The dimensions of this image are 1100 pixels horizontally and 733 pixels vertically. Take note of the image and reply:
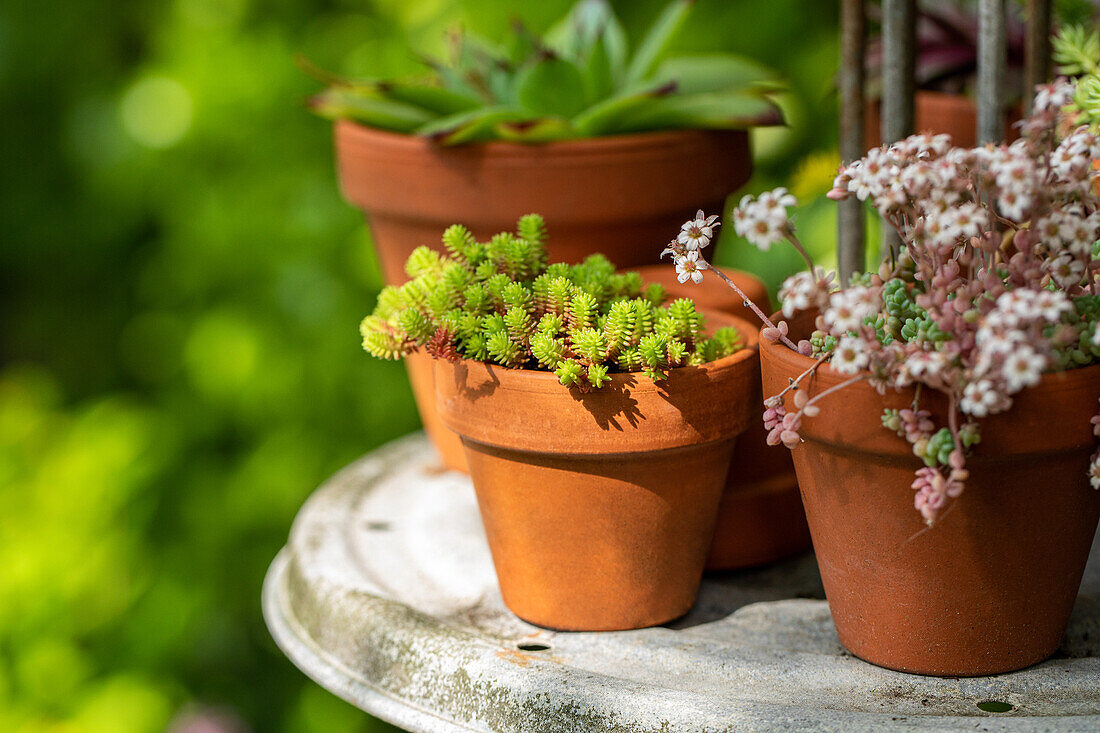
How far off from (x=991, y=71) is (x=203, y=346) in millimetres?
1436

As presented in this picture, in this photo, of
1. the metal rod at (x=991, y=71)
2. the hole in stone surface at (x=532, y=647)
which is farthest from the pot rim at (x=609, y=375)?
the metal rod at (x=991, y=71)

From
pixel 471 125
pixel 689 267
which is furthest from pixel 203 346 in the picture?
pixel 689 267

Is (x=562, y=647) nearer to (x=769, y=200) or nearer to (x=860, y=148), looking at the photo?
(x=769, y=200)

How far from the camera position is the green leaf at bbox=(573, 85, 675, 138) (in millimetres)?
1038

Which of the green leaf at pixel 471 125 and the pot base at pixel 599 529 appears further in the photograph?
the green leaf at pixel 471 125

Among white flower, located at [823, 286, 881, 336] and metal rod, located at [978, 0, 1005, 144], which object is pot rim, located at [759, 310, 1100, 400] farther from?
metal rod, located at [978, 0, 1005, 144]

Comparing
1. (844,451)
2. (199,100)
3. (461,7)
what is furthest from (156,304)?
(844,451)

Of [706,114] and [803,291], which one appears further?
[706,114]

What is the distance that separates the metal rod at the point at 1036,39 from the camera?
1.06 metres

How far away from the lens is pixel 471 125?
1.05m

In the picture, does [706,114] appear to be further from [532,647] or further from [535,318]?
[532,647]

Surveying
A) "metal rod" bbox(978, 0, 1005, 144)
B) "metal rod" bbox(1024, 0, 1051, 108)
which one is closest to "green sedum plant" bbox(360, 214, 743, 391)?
"metal rod" bbox(978, 0, 1005, 144)

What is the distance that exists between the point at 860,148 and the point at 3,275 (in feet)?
5.96

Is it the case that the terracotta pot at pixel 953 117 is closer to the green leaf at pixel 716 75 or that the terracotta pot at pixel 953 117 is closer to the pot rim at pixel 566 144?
the green leaf at pixel 716 75
